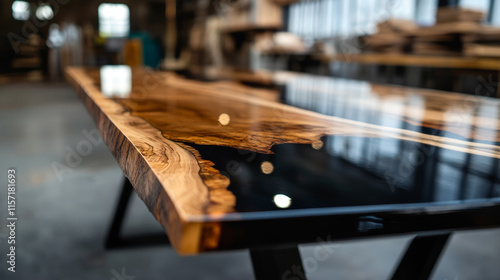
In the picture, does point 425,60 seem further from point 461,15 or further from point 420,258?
point 420,258

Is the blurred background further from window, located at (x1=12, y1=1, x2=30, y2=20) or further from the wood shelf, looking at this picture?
window, located at (x1=12, y1=1, x2=30, y2=20)

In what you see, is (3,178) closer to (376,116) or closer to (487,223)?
(376,116)

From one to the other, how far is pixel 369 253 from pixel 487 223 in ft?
4.24

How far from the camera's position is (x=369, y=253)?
5.13ft

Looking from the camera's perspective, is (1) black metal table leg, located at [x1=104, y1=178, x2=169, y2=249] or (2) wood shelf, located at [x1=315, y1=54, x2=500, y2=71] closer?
(1) black metal table leg, located at [x1=104, y1=178, x2=169, y2=249]

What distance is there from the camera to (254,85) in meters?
1.54

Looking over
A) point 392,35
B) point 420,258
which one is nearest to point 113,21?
point 392,35

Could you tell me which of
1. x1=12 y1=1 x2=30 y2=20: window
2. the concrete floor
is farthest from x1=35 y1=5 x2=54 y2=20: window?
the concrete floor

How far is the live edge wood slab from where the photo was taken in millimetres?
289

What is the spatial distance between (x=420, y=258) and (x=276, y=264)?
292mm

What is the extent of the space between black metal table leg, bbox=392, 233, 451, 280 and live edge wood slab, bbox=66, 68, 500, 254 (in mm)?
160

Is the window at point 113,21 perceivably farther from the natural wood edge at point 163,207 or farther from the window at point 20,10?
the natural wood edge at point 163,207

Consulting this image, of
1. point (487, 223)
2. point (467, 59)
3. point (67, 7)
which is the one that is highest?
point (67, 7)

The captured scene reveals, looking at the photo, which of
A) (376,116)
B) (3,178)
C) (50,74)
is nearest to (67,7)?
(50,74)
